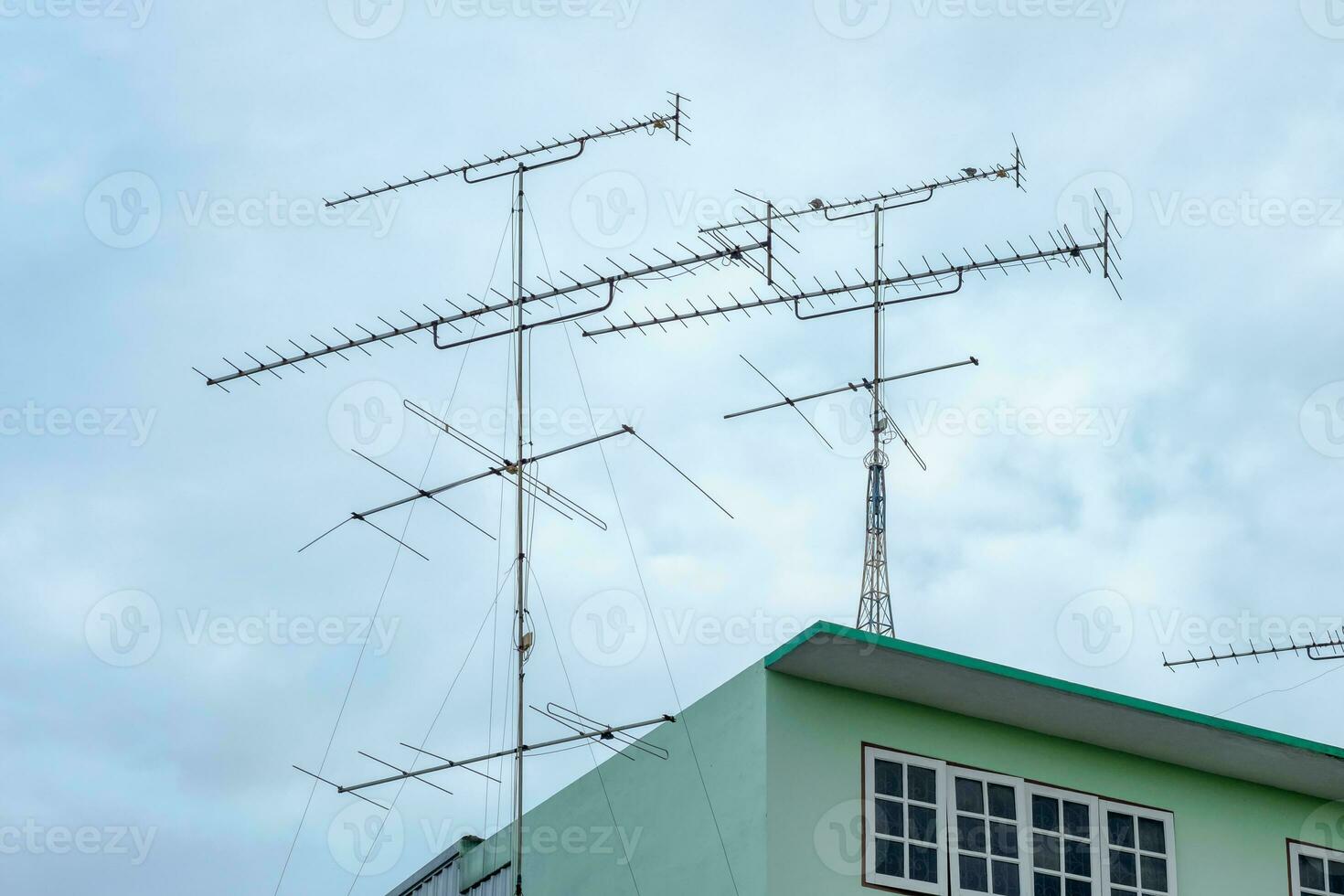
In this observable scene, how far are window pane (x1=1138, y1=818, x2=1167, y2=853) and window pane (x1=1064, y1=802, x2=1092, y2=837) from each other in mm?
663

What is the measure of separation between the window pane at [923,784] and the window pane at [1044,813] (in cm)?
110

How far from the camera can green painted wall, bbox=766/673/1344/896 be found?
15750 mm

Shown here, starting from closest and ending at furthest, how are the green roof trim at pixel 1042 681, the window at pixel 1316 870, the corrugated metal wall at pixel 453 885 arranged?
the green roof trim at pixel 1042 681
the window at pixel 1316 870
the corrugated metal wall at pixel 453 885

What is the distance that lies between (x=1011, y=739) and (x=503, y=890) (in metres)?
6.21

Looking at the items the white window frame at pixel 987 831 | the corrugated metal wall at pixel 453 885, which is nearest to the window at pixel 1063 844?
the white window frame at pixel 987 831

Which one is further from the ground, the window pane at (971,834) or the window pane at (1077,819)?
the window pane at (1077,819)

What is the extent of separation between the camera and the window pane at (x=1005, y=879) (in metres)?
16.4

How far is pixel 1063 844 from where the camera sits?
17.0 metres

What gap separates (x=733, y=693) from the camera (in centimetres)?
1655

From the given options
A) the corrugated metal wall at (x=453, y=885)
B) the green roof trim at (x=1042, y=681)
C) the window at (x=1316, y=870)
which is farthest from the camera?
the corrugated metal wall at (x=453, y=885)

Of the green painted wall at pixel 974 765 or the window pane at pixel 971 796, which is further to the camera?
the window pane at pixel 971 796

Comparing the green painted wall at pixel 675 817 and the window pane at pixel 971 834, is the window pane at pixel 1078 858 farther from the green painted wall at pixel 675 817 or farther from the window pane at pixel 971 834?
the green painted wall at pixel 675 817

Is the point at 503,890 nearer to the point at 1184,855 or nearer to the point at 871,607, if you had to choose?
the point at 871,607

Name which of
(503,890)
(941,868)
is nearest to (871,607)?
(941,868)
